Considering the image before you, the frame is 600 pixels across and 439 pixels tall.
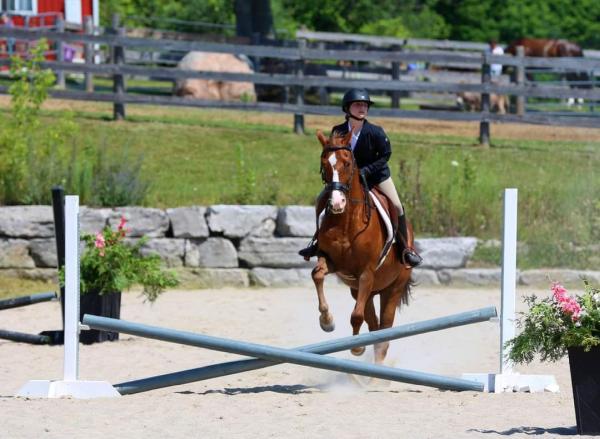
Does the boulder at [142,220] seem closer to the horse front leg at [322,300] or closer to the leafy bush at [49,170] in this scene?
the leafy bush at [49,170]

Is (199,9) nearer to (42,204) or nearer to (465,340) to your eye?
(42,204)

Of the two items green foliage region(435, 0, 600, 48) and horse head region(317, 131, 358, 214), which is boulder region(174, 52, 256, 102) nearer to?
horse head region(317, 131, 358, 214)

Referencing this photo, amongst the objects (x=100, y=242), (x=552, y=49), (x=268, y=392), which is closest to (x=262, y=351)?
(x=268, y=392)

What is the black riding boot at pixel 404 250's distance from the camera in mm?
10383

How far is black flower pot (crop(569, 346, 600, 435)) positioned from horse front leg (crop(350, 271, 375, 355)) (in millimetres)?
2372

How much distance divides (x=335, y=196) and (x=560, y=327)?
2.21 meters

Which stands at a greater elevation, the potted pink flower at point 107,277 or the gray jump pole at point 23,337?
the potted pink flower at point 107,277

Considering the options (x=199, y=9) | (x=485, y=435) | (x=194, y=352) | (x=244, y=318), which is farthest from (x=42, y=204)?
(x=199, y=9)

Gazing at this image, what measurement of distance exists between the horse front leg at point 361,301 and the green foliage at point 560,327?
72.0 inches

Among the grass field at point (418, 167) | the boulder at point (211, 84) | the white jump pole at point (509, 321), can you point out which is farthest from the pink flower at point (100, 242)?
the boulder at point (211, 84)

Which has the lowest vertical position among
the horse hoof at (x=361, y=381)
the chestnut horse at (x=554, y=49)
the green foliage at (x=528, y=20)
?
the horse hoof at (x=361, y=381)

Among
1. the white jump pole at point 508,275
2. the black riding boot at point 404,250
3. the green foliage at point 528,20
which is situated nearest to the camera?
the white jump pole at point 508,275

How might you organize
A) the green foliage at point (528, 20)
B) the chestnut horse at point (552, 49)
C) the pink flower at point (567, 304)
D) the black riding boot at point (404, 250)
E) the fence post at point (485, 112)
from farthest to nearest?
1. the green foliage at point (528, 20)
2. the chestnut horse at point (552, 49)
3. the fence post at point (485, 112)
4. the black riding boot at point (404, 250)
5. the pink flower at point (567, 304)

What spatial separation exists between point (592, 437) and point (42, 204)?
32.3ft
